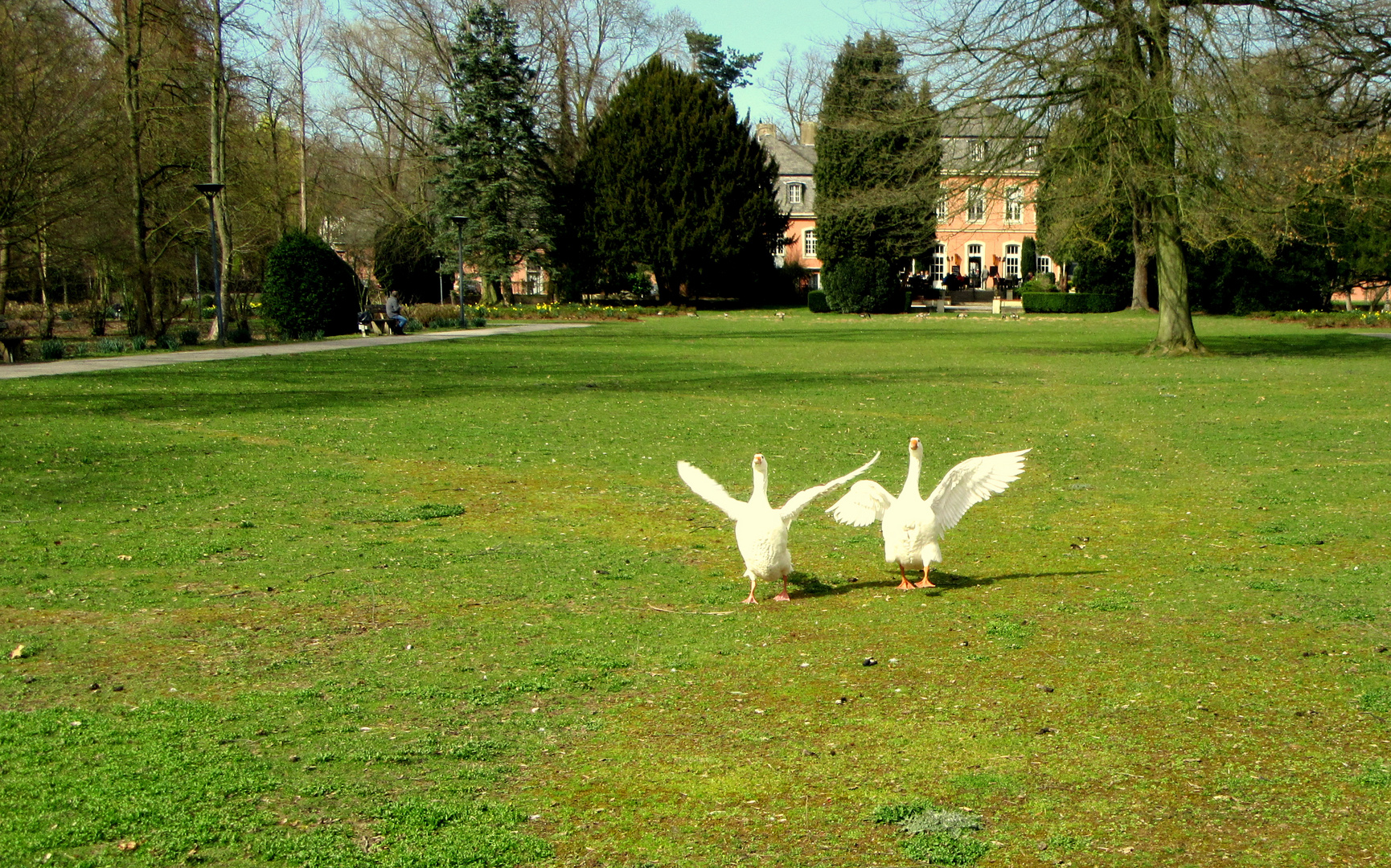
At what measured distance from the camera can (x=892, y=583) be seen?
25.3ft

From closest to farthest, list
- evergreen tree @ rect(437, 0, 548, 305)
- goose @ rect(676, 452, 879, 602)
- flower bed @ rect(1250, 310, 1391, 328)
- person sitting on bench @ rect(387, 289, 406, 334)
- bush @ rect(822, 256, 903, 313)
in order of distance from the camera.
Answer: goose @ rect(676, 452, 879, 602), person sitting on bench @ rect(387, 289, 406, 334), flower bed @ rect(1250, 310, 1391, 328), evergreen tree @ rect(437, 0, 548, 305), bush @ rect(822, 256, 903, 313)

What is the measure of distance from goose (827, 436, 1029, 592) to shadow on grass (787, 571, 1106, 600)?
0.91 ft

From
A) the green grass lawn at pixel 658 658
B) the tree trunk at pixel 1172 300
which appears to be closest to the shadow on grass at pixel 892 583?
the green grass lawn at pixel 658 658

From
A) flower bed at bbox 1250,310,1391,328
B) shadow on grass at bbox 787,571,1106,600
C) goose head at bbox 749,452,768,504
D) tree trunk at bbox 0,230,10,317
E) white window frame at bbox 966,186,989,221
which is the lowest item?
shadow on grass at bbox 787,571,1106,600

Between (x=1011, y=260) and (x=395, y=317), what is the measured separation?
5537 centimetres

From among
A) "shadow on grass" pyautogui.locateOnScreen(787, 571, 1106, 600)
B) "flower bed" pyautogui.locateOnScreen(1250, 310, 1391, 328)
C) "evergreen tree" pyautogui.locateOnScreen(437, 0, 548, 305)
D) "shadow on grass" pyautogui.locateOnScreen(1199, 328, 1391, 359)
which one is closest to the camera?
"shadow on grass" pyautogui.locateOnScreen(787, 571, 1106, 600)

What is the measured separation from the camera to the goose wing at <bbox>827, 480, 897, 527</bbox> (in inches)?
281

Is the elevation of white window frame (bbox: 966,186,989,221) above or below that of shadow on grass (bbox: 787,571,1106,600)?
above

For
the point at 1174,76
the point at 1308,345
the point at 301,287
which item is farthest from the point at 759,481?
the point at 1308,345

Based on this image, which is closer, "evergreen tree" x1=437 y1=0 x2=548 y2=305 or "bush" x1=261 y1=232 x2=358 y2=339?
"bush" x1=261 y1=232 x2=358 y2=339

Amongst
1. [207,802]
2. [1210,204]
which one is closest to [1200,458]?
[207,802]

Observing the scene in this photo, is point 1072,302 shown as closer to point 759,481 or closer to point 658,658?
point 759,481

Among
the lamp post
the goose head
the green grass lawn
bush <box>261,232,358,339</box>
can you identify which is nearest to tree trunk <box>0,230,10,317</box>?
the lamp post

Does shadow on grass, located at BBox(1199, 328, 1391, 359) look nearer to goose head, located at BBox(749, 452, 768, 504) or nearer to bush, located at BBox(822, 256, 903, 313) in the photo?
bush, located at BBox(822, 256, 903, 313)
